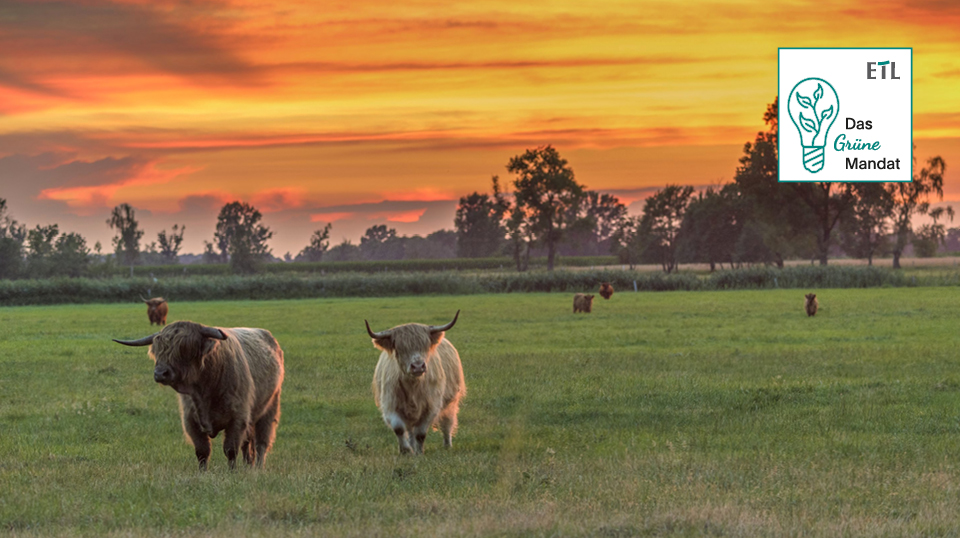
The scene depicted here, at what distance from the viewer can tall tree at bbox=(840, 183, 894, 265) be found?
9912 cm

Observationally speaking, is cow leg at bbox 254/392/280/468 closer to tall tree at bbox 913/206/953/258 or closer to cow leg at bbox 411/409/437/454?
cow leg at bbox 411/409/437/454

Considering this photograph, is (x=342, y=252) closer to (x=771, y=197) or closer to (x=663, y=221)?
(x=663, y=221)

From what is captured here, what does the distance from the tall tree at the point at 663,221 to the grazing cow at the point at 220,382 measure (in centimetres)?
11884

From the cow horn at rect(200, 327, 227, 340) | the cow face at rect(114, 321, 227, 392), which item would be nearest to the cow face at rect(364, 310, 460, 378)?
the cow horn at rect(200, 327, 227, 340)

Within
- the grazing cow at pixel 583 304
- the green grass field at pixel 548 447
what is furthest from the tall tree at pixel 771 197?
the green grass field at pixel 548 447

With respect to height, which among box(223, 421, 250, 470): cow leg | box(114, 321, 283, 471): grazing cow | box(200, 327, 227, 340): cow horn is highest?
box(200, 327, 227, 340): cow horn

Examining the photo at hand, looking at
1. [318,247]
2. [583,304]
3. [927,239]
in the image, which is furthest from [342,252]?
[583,304]

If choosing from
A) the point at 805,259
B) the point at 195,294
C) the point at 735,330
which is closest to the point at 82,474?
the point at 735,330

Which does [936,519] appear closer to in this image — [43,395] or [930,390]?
[930,390]

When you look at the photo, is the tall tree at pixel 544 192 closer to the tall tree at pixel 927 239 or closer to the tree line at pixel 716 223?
the tree line at pixel 716 223

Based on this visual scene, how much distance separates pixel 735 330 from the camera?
1207 inches

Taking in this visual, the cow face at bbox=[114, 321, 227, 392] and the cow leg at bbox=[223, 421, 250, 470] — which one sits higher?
the cow face at bbox=[114, 321, 227, 392]

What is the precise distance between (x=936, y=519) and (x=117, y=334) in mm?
31099

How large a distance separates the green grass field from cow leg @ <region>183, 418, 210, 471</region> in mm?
150
